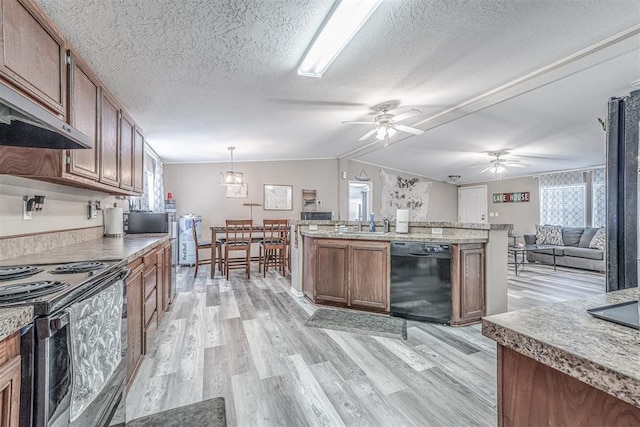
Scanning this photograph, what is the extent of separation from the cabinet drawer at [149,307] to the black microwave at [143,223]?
1.32 meters

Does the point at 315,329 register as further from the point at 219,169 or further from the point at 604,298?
the point at 219,169

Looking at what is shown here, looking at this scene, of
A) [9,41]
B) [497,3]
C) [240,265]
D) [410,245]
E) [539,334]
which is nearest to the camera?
[539,334]

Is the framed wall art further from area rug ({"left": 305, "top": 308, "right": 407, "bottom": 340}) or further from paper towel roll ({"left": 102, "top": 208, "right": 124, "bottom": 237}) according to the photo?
area rug ({"left": 305, "top": 308, "right": 407, "bottom": 340})

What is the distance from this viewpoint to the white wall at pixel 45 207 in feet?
5.37

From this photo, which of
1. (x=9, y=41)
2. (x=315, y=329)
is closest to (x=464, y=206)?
(x=315, y=329)

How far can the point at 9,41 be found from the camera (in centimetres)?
125

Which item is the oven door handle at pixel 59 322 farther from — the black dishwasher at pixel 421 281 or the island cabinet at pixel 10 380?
the black dishwasher at pixel 421 281

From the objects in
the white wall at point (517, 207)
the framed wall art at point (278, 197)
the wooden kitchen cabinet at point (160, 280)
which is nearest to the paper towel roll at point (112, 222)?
the wooden kitchen cabinet at point (160, 280)

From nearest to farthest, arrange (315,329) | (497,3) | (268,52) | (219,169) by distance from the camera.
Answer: (497,3), (268,52), (315,329), (219,169)

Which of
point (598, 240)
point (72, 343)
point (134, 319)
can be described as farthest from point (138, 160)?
point (598, 240)

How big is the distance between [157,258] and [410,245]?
239cm

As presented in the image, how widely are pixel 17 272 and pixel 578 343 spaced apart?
1887mm

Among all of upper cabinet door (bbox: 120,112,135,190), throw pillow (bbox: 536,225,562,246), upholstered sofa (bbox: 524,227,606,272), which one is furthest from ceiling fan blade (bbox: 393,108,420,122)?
throw pillow (bbox: 536,225,562,246)

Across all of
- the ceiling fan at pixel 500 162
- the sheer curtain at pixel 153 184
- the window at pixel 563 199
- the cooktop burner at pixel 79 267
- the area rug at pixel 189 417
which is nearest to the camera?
the cooktop burner at pixel 79 267
